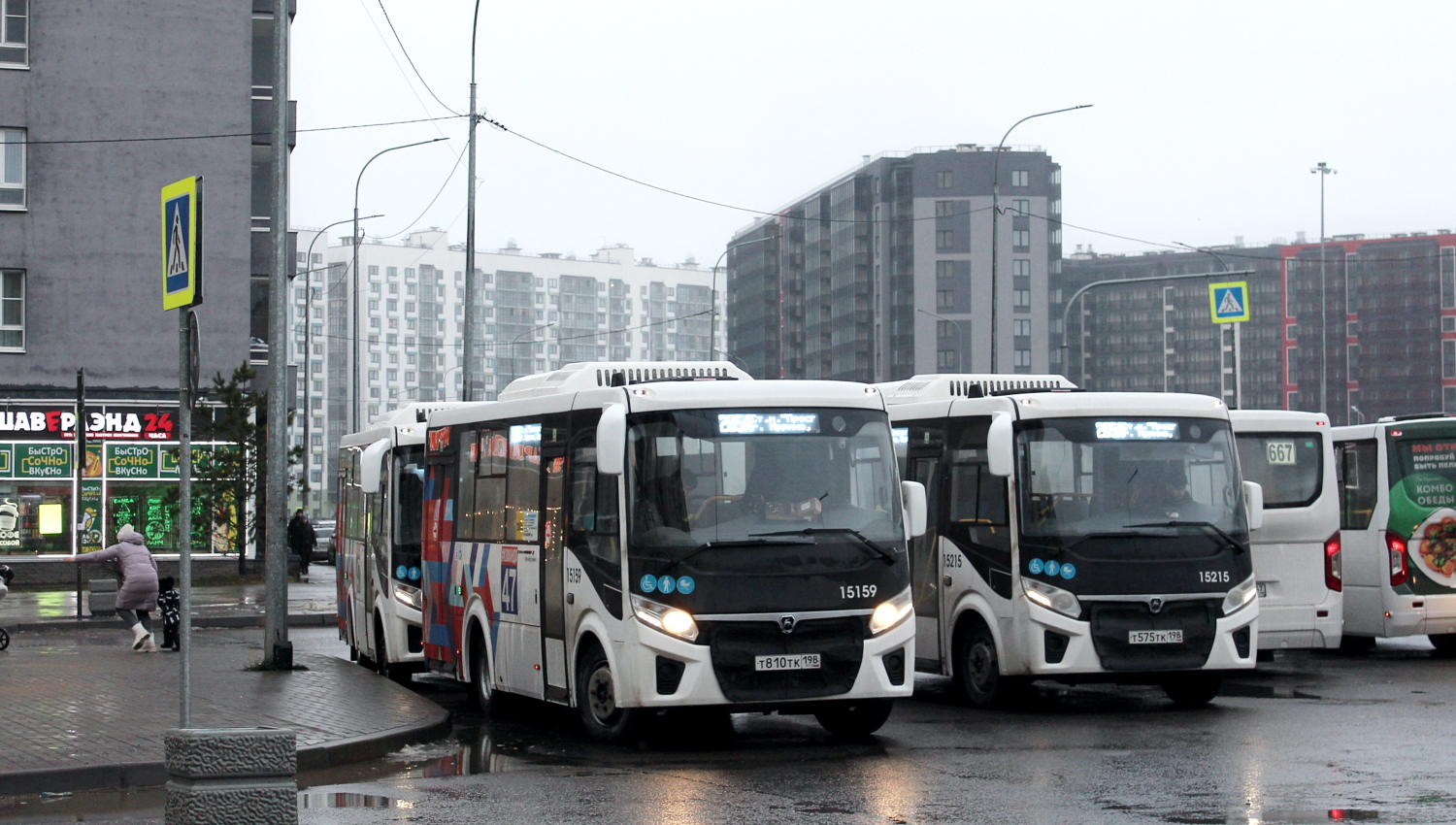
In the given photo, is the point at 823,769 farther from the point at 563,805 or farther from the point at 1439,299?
the point at 1439,299

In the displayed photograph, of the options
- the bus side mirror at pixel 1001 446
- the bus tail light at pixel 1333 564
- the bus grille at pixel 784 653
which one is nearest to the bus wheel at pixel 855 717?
the bus grille at pixel 784 653

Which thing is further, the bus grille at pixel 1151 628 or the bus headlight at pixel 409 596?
the bus headlight at pixel 409 596

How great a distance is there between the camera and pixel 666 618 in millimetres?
12523

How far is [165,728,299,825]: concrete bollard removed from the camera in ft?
23.4

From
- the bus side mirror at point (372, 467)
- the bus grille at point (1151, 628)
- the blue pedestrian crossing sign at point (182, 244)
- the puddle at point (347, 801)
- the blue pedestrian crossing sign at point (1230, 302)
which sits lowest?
the puddle at point (347, 801)

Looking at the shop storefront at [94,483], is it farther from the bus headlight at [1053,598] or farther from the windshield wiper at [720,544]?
the windshield wiper at [720,544]

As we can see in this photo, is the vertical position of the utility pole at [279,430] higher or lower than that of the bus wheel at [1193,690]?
higher

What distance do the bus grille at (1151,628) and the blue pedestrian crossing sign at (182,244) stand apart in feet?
26.4

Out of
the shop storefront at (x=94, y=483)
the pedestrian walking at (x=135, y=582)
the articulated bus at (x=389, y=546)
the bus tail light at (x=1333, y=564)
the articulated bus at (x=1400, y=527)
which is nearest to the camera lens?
the bus tail light at (x=1333, y=564)

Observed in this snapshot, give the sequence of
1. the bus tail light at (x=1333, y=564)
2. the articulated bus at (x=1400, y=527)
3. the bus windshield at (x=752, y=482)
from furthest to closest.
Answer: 1. the articulated bus at (x=1400, y=527)
2. the bus tail light at (x=1333, y=564)
3. the bus windshield at (x=752, y=482)

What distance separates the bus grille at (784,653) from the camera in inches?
492

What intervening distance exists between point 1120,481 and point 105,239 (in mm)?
32782

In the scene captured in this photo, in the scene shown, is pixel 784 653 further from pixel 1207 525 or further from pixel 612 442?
pixel 1207 525

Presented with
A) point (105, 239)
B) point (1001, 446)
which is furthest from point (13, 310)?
point (1001, 446)
